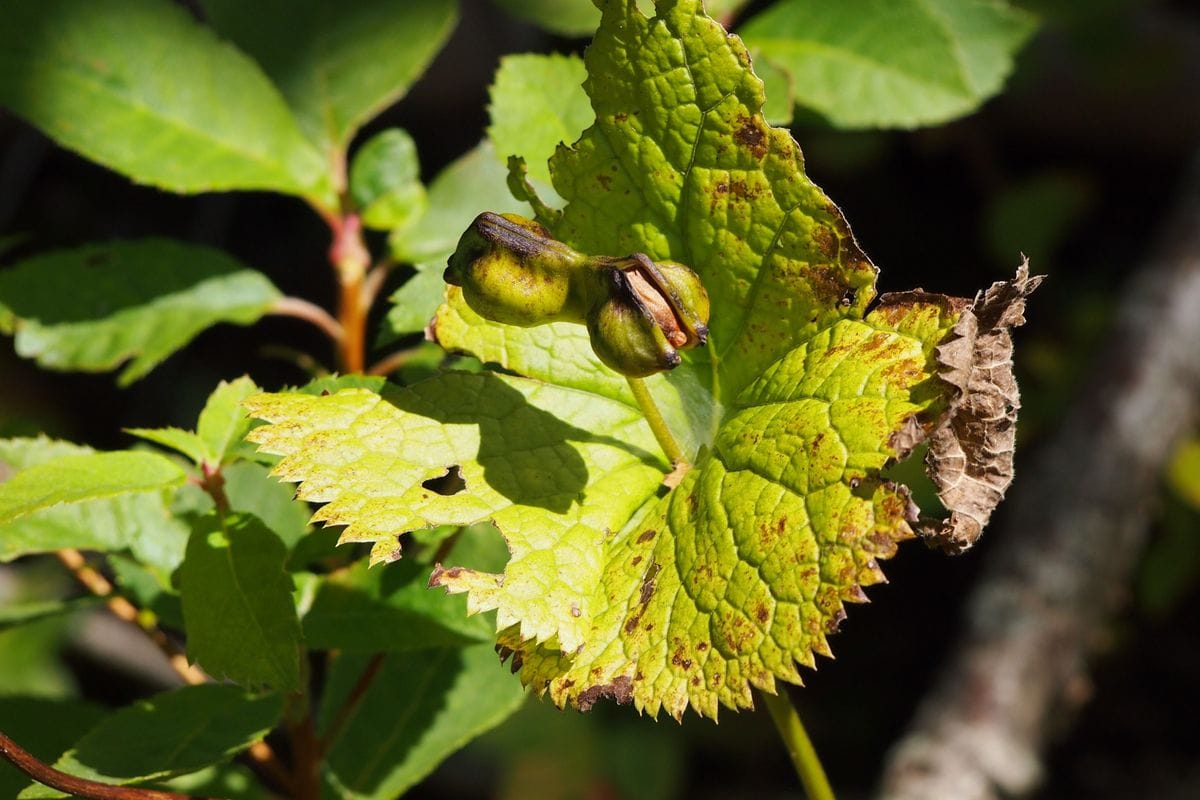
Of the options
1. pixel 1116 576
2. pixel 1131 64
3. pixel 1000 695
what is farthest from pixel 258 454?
pixel 1131 64

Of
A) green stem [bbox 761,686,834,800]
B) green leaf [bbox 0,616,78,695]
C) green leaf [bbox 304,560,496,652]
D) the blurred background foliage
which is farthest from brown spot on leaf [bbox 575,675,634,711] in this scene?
green leaf [bbox 0,616,78,695]

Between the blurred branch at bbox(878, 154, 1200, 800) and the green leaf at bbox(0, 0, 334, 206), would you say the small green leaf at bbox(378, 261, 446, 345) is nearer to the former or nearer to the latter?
the green leaf at bbox(0, 0, 334, 206)

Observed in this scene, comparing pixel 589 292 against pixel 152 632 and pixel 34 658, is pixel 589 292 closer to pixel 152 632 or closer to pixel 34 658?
pixel 152 632

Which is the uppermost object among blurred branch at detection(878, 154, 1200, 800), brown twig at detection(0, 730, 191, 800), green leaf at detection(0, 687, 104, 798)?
brown twig at detection(0, 730, 191, 800)

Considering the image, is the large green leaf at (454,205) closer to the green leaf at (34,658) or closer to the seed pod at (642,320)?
the seed pod at (642,320)

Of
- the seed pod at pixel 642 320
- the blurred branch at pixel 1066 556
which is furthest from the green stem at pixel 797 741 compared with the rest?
the blurred branch at pixel 1066 556

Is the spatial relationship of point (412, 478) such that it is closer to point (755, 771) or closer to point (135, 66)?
point (135, 66)
